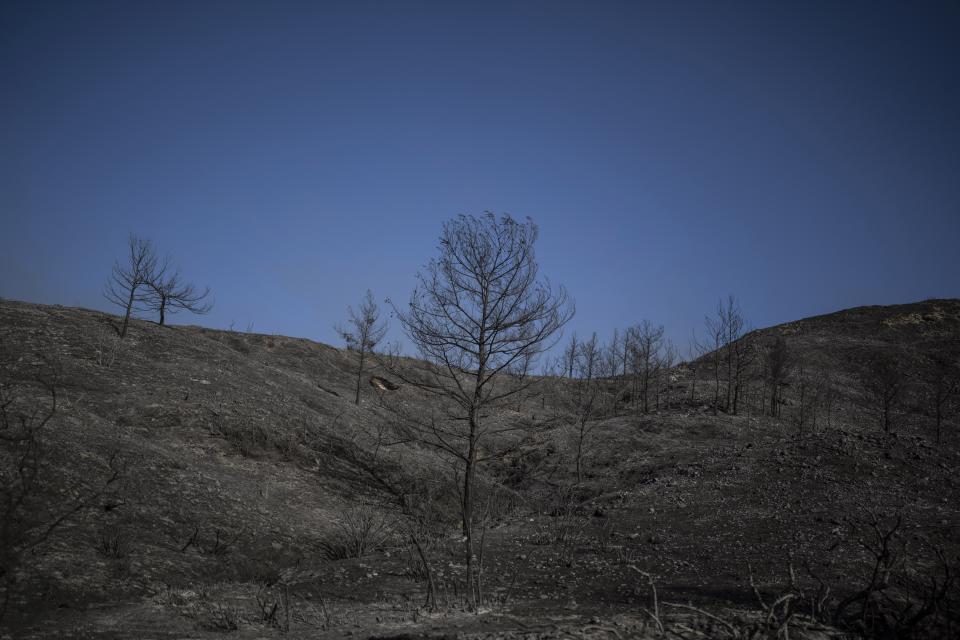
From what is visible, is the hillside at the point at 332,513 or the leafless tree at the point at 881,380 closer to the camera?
the hillside at the point at 332,513

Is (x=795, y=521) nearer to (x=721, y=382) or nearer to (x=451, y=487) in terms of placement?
(x=451, y=487)

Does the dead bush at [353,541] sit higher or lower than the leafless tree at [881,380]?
lower

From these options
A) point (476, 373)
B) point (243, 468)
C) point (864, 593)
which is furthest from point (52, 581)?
point (864, 593)

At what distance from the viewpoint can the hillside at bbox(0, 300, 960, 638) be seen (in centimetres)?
619

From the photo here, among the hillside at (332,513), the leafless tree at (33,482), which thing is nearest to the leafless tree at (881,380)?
the hillside at (332,513)

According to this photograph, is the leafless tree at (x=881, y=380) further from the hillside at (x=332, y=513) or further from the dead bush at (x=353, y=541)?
the dead bush at (x=353, y=541)

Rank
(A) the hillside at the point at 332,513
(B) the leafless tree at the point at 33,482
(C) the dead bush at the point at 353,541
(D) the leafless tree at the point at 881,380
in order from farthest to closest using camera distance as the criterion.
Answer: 1. (D) the leafless tree at the point at 881,380
2. (C) the dead bush at the point at 353,541
3. (B) the leafless tree at the point at 33,482
4. (A) the hillside at the point at 332,513

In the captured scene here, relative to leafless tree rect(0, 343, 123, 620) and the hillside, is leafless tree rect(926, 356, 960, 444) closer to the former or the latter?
the hillside

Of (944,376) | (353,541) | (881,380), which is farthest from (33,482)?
(944,376)

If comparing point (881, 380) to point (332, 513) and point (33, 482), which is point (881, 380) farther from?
point (33, 482)

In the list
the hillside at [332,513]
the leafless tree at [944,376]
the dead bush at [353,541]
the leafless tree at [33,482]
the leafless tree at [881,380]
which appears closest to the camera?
the hillside at [332,513]

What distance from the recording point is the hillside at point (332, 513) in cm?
619

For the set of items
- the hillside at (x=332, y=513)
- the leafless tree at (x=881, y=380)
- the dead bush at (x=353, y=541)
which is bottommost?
the dead bush at (x=353, y=541)

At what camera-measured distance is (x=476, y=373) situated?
371 inches
